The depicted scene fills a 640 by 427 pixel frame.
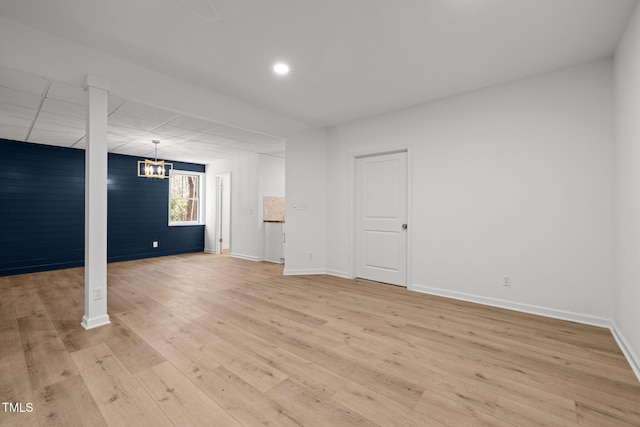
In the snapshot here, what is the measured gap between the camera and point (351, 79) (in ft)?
11.2

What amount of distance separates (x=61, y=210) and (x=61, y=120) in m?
2.56

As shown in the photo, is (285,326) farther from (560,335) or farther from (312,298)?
(560,335)

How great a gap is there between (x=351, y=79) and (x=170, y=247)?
21.7 feet

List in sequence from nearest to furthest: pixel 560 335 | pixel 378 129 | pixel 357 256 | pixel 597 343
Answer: pixel 597 343, pixel 560 335, pixel 378 129, pixel 357 256

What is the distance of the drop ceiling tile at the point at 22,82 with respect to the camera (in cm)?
285

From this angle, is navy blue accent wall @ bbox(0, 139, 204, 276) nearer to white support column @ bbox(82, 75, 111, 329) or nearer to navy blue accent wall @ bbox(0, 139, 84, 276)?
navy blue accent wall @ bbox(0, 139, 84, 276)

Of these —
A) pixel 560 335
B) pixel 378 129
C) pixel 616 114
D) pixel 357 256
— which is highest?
pixel 378 129

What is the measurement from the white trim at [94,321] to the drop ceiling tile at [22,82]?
2.50m

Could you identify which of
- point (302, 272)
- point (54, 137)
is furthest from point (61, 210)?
point (302, 272)

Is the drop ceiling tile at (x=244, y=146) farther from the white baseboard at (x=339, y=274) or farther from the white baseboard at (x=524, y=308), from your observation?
the white baseboard at (x=524, y=308)

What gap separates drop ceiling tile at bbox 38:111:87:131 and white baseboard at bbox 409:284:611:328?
5713 millimetres

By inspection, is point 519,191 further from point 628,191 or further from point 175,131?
point 175,131

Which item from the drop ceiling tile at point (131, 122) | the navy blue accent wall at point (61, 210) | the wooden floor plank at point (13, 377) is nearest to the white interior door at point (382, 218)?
the drop ceiling tile at point (131, 122)

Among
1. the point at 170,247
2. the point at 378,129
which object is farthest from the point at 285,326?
the point at 170,247
